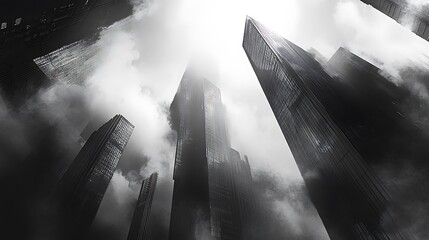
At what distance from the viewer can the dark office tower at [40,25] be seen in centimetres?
2817

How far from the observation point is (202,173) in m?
117

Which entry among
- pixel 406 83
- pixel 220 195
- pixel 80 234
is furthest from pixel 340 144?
pixel 80 234

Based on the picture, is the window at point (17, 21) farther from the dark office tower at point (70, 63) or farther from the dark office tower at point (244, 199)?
the dark office tower at point (244, 199)

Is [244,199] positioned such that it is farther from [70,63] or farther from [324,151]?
[70,63]

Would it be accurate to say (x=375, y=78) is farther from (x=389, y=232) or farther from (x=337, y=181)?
(x=389, y=232)

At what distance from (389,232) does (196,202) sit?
81.1m

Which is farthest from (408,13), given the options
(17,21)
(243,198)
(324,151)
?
(243,198)

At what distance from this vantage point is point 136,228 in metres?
142

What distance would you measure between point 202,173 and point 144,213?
5559 cm

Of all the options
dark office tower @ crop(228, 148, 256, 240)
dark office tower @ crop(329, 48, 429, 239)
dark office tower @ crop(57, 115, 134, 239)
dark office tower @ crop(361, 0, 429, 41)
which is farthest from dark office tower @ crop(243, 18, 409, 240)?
dark office tower @ crop(57, 115, 134, 239)

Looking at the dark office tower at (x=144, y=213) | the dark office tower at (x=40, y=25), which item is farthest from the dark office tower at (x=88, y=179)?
the dark office tower at (x=40, y=25)

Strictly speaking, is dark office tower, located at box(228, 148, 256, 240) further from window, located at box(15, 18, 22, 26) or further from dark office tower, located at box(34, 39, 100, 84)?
window, located at box(15, 18, 22, 26)

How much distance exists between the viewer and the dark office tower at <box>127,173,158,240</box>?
134 metres

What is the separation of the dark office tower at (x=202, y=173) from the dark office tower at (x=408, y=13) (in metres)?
77.8
